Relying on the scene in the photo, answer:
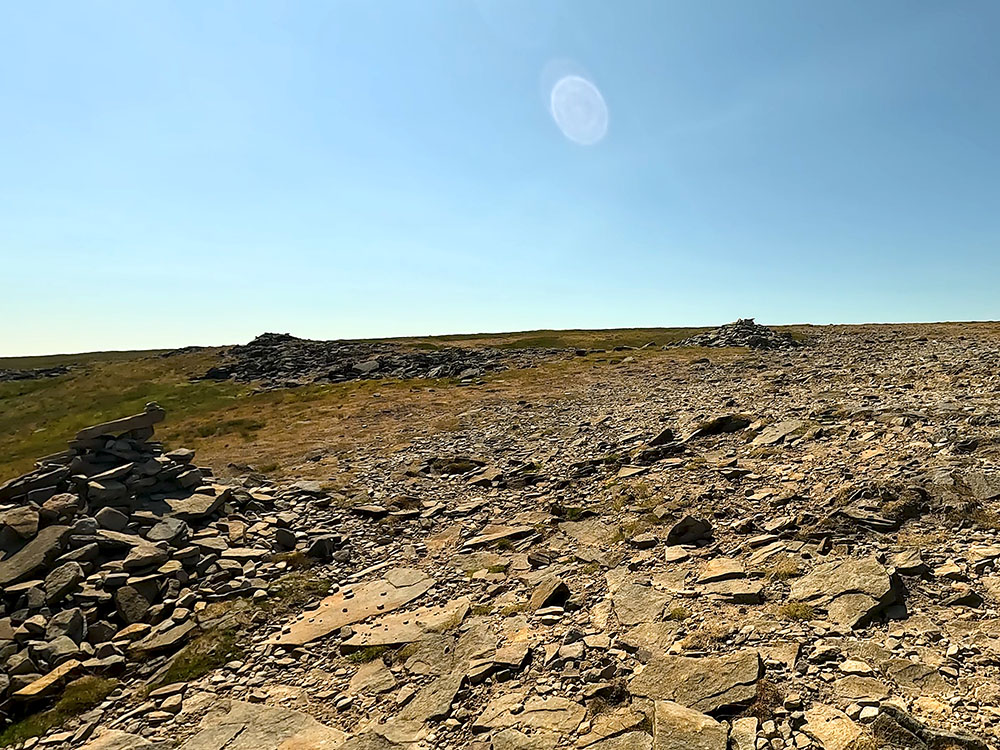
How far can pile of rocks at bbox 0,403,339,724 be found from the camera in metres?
10.9

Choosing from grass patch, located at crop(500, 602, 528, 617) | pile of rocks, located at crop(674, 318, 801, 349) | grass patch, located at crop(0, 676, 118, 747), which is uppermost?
pile of rocks, located at crop(674, 318, 801, 349)

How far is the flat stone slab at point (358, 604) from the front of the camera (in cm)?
1112

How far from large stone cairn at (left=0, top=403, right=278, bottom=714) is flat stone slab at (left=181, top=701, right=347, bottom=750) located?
3274mm

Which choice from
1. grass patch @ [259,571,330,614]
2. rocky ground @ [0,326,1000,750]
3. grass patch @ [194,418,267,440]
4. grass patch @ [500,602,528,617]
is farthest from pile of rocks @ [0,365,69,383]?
grass patch @ [500,602,528,617]

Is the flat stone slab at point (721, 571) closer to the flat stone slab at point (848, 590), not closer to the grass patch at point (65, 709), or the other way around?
the flat stone slab at point (848, 590)

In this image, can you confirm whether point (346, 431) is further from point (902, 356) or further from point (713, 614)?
point (902, 356)

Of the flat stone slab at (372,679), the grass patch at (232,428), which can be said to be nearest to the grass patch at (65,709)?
the flat stone slab at (372,679)

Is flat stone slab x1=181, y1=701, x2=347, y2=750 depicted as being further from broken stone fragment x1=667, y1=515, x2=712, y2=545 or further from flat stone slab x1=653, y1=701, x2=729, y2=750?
broken stone fragment x1=667, y1=515, x2=712, y2=545

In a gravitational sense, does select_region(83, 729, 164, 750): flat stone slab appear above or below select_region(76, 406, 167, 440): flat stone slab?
below

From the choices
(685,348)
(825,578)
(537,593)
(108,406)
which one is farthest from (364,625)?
(108,406)

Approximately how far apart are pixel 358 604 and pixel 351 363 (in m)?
47.9

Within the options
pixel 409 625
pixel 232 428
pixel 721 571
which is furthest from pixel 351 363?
pixel 721 571

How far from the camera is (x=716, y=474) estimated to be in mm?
16047

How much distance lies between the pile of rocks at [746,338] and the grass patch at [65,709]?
49.6 m
